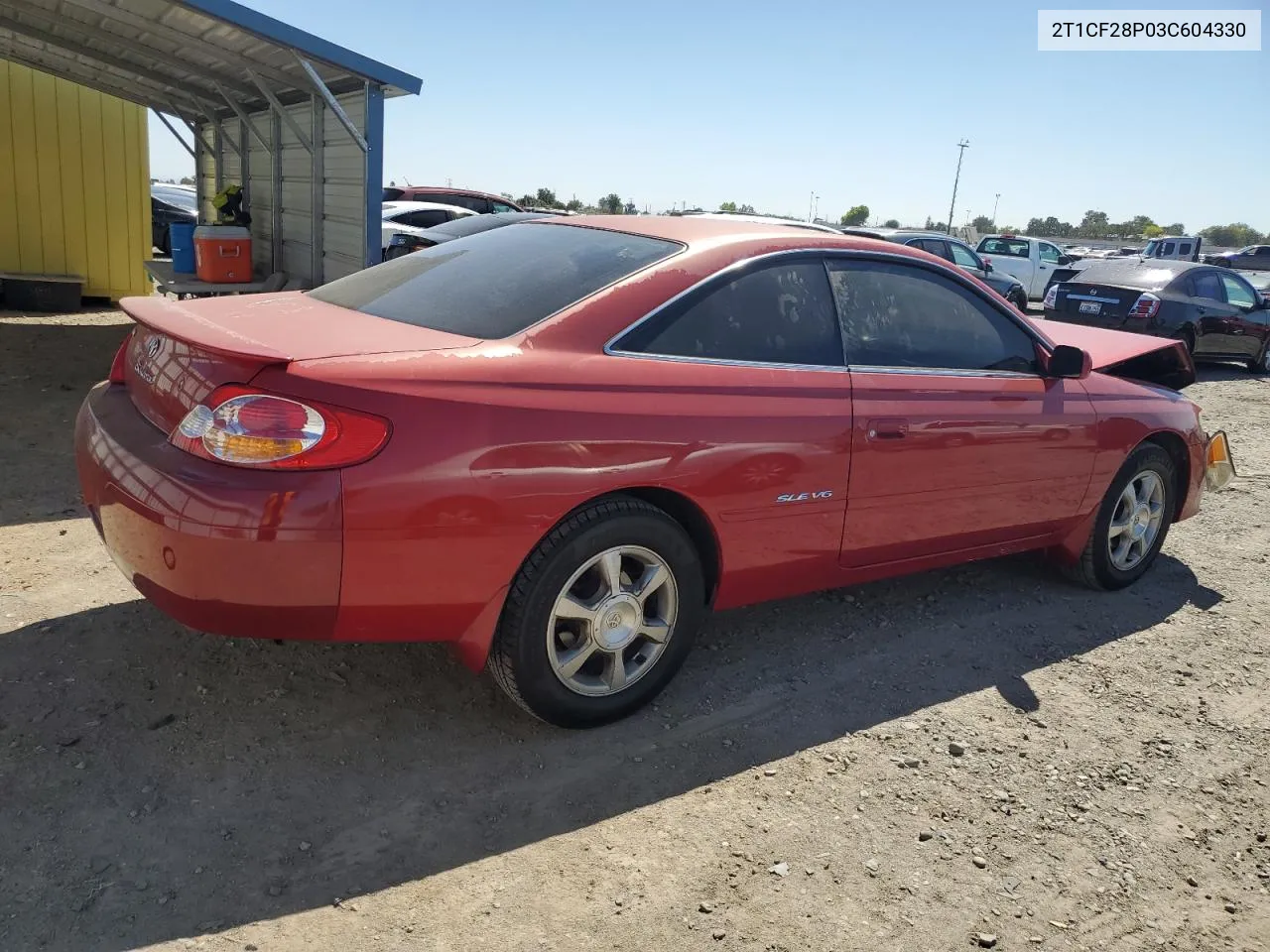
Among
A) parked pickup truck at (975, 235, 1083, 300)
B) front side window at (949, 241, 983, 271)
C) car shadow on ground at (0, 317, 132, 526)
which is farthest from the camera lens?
parked pickup truck at (975, 235, 1083, 300)

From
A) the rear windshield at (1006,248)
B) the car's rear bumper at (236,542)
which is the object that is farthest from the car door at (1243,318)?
the car's rear bumper at (236,542)

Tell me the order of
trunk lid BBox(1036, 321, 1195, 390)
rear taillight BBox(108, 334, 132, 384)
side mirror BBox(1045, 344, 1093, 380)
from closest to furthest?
rear taillight BBox(108, 334, 132, 384) < side mirror BBox(1045, 344, 1093, 380) < trunk lid BBox(1036, 321, 1195, 390)

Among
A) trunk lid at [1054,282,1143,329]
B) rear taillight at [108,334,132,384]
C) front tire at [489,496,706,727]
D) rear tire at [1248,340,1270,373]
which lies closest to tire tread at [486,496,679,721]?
front tire at [489,496,706,727]

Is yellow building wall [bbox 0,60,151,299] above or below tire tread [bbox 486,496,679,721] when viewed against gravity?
above

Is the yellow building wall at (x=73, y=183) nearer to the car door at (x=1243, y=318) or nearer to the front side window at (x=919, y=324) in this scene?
the front side window at (x=919, y=324)

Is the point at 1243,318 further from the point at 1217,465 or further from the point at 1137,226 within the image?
the point at 1137,226

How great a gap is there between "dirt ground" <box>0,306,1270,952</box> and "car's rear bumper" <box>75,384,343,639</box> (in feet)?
1.73

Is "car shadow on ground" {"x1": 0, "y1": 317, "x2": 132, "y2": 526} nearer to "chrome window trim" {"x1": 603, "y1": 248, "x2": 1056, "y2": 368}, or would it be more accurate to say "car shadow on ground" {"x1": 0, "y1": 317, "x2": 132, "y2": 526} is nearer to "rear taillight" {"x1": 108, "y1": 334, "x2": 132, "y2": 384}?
"rear taillight" {"x1": 108, "y1": 334, "x2": 132, "y2": 384}

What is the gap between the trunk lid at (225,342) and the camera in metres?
2.72

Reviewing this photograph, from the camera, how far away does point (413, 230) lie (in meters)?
13.6

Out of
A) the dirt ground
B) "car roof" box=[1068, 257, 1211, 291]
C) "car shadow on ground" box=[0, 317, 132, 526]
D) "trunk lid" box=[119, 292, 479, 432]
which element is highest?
"car roof" box=[1068, 257, 1211, 291]

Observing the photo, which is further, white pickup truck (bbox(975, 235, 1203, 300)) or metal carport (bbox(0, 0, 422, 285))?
white pickup truck (bbox(975, 235, 1203, 300))

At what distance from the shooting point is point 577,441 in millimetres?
2928

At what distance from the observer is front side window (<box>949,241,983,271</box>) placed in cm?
1777
